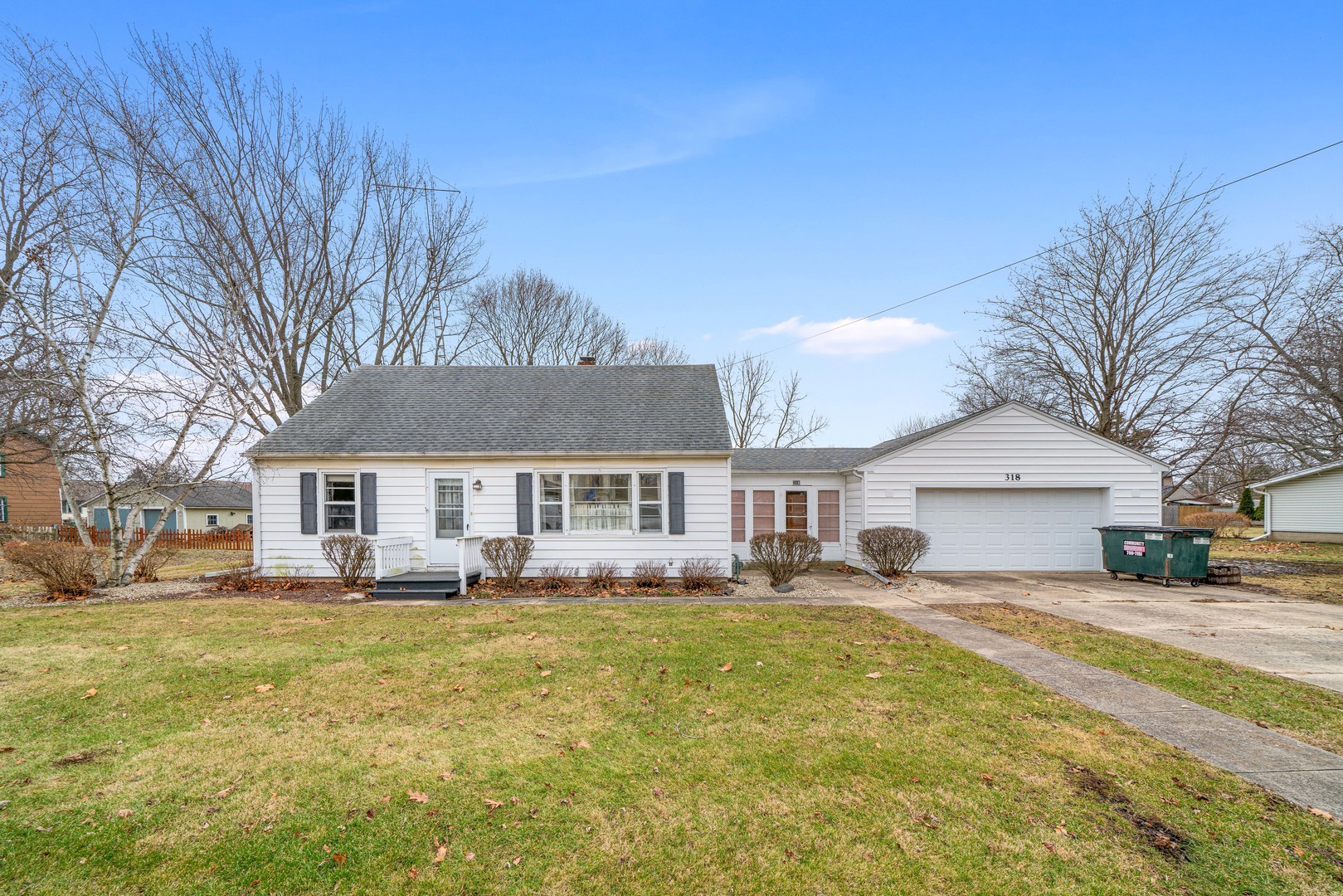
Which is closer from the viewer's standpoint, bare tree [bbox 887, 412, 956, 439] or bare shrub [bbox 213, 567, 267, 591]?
bare shrub [bbox 213, 567, 267, 591]

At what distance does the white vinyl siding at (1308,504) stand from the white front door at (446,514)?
100 feet

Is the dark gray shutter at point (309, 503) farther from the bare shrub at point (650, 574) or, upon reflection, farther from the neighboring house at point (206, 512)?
the neighboring house at point (206, 512)

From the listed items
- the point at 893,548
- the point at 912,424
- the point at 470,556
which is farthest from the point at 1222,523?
the point at 470,556

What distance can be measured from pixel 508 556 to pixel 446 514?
1935mm

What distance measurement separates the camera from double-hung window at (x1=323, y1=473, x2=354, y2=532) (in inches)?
501

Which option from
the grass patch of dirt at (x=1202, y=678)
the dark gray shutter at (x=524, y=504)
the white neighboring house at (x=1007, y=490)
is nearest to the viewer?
the grass patch of dirt at (x=1202, y=678)

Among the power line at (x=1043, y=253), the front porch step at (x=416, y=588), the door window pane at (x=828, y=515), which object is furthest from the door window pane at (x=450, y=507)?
the power line at (x=1043, y=253)

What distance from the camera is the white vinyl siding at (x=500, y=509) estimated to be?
12578 mm

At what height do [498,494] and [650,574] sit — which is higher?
[498,494]

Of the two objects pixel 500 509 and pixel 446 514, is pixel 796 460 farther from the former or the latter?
pixel 446 514

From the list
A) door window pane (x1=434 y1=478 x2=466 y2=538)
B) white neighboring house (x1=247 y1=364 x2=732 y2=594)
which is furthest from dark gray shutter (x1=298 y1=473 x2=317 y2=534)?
door window pane (x1=434 y1=478 x2=466 y2=538)

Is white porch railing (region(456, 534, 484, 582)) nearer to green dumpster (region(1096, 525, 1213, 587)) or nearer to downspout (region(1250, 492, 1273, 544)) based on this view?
green dumpster (region(1096, 525, 1213, 587))

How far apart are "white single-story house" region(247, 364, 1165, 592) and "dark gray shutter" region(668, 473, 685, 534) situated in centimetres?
4

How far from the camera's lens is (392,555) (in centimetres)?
1170
